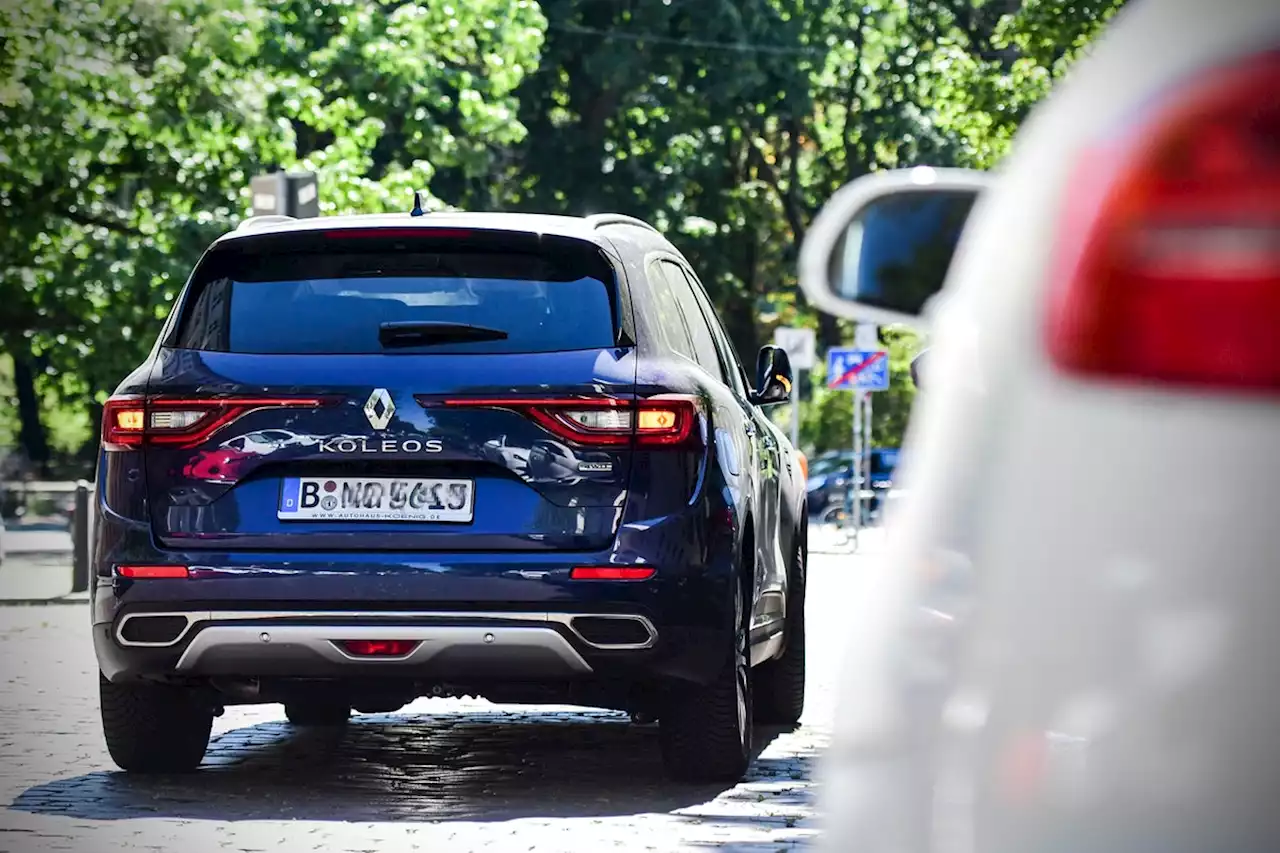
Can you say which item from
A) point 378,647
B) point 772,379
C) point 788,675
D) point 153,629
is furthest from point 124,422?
point 788,675

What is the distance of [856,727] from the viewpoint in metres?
2.20

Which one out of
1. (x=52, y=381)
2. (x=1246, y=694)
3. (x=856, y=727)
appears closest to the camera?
(x=1246, y=694)

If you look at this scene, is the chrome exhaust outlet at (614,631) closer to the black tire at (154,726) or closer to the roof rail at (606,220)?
the roof rail at (606,220)

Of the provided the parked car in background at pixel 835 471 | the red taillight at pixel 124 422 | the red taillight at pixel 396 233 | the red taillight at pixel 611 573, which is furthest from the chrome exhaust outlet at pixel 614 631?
the parked car in background at pixel 835 471

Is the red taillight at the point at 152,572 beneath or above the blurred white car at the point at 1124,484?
beneath

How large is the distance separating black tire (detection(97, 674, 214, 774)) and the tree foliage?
2029 cm

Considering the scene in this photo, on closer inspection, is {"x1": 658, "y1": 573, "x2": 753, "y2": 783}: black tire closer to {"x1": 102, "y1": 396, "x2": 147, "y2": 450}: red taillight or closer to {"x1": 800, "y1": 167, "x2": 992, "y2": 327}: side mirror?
{"x1": 102, "y1": 396, "x2": 147, "y2": 450}: red taillight

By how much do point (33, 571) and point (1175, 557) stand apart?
27.2 m

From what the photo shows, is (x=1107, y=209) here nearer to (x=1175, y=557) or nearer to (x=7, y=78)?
(x=1175, y=557)

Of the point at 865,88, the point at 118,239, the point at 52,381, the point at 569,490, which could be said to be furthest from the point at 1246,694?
the point at 865,88

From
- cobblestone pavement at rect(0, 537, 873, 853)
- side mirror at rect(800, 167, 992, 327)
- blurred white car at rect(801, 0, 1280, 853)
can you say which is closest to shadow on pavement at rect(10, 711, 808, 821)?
cobblestone pavement at rect(0, 537, 873, 853)

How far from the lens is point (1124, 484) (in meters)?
1.84

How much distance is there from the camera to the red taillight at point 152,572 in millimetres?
7512

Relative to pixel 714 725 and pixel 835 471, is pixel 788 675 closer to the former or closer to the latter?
pixel 714 725
